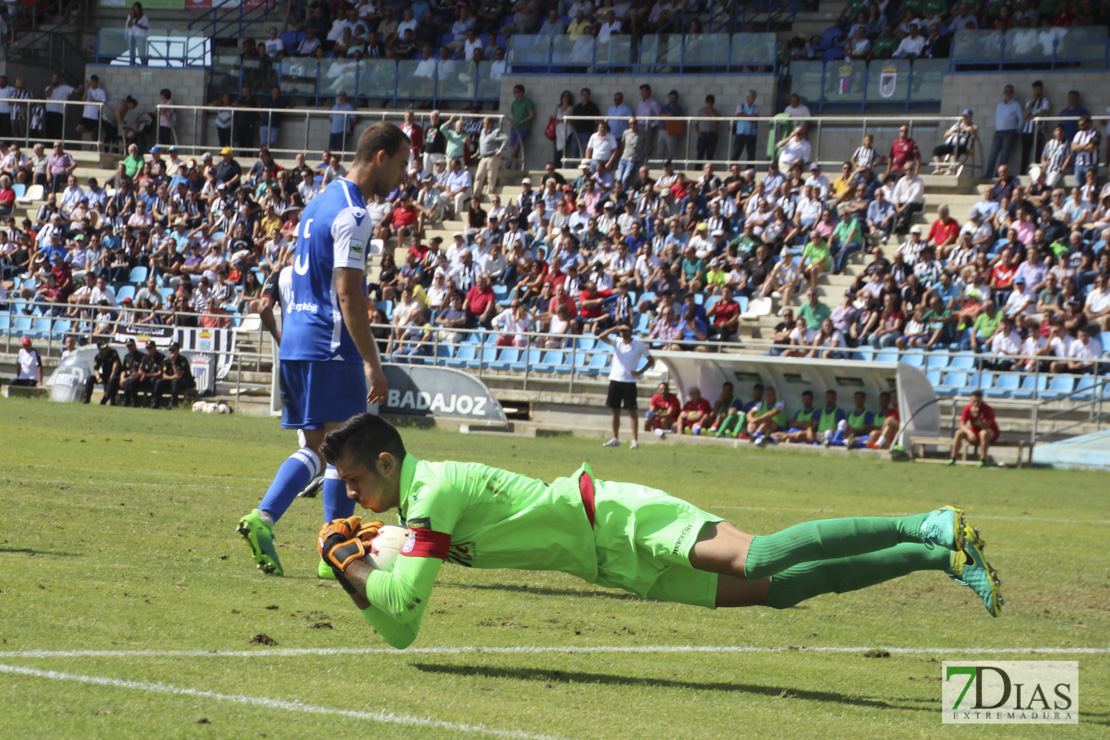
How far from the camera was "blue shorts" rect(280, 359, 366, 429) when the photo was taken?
6.89 m

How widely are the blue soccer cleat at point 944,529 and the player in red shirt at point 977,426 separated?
16732 mm

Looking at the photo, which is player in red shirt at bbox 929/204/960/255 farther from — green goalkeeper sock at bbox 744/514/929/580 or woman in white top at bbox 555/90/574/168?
green goalkeeper sock at bbox 744/514/929/580

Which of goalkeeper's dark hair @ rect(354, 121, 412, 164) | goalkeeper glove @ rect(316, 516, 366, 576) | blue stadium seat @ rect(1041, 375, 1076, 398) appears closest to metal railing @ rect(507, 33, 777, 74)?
blue stadium seat @ rect(1041, 375, 1076, 398)

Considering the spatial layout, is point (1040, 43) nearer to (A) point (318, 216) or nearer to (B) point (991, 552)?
(B) point (991, 552)

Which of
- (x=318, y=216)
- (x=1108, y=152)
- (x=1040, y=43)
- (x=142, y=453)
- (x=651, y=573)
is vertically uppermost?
(x=1040, y=43)

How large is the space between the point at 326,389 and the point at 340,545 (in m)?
2.09

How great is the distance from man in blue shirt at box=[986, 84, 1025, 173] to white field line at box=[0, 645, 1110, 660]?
24.1 m

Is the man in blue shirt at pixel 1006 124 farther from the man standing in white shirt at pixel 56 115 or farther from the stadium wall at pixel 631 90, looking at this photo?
the man standing in white shirt at pixel 56 115

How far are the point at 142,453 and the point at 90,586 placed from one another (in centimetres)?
852

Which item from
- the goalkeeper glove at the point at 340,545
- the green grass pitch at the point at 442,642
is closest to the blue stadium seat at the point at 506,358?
the green grass pitch at the point at 442,642

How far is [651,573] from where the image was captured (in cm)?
495

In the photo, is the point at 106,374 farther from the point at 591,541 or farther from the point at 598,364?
the point at 591,541

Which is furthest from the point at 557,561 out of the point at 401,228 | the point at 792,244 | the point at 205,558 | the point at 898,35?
the point at 898,35

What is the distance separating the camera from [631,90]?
34.2 m
